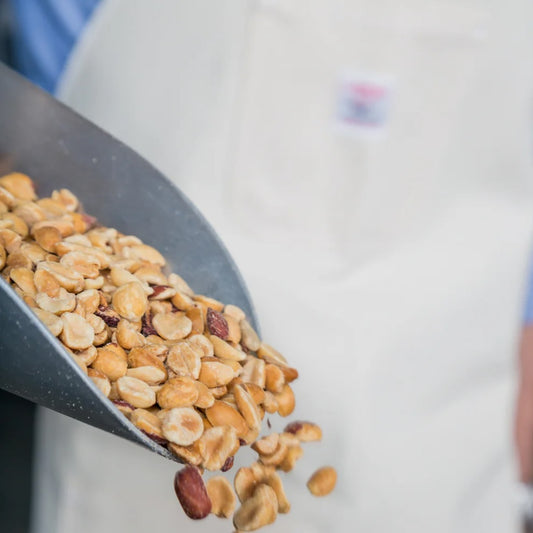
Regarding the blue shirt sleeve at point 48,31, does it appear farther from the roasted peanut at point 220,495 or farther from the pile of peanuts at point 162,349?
the roasted peanut at point 220,495

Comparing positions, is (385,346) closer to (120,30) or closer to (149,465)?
(149,465)

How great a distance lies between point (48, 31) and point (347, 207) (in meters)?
0.34

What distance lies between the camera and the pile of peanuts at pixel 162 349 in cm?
41

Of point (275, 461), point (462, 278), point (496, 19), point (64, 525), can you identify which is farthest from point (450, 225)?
point (64, 525)

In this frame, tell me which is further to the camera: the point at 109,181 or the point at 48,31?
the point at 48,31

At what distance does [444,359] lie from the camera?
25.1 inches

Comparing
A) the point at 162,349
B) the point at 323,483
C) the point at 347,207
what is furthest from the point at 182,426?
the point at 347,207

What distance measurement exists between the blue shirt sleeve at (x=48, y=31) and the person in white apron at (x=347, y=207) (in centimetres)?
4

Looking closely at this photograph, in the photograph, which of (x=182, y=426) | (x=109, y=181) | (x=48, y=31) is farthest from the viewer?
(x=48, y=31)

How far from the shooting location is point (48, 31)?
687mm

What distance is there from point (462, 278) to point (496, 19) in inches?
8.4

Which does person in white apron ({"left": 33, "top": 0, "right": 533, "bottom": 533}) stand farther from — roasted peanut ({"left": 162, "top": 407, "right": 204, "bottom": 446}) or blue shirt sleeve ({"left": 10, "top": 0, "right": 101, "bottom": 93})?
roasted peanut ({"left": 162, "top": 407, "right": 204, "bottom": 446})

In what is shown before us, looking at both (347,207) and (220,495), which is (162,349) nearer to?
(220,495)

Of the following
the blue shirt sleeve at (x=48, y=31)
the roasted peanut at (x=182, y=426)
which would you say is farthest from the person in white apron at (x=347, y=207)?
the roasted peanut at (x=182, y=426)
